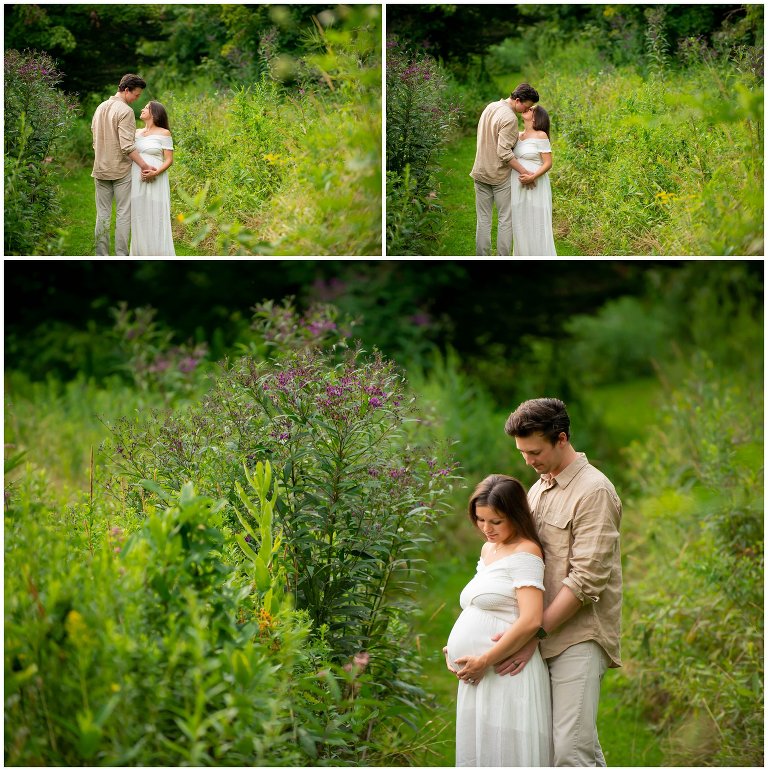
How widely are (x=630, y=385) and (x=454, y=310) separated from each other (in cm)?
404

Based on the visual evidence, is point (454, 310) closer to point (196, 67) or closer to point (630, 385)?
point (630, 385)

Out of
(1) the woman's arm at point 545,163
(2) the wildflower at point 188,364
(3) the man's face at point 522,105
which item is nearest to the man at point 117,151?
(2) the wildflower at point 188,364

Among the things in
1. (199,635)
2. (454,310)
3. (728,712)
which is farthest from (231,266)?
(199,635)

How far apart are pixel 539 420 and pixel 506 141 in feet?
7.90

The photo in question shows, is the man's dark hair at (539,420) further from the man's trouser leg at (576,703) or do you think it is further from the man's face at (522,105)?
the man's face at (522,105)

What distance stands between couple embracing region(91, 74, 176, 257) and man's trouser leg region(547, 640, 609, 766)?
141 inches

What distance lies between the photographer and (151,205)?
Answer: 537cm

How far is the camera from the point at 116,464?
13.6ft

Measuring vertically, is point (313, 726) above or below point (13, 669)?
below

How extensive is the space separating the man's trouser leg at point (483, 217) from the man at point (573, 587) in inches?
85.2

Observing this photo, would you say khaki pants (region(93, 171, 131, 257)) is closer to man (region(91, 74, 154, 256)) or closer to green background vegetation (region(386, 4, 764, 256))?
man (region(91, 74, 154, 256))

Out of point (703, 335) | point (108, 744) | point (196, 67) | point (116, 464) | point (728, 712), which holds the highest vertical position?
point (196, 67)

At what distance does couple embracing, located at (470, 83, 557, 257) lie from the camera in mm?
5223

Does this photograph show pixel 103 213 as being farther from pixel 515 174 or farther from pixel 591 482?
pixel 591 482
